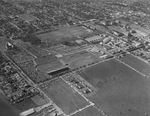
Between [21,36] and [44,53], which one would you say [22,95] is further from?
[21,36]

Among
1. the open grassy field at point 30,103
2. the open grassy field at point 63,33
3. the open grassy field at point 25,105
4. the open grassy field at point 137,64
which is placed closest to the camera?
the open grassy field at point 25,105

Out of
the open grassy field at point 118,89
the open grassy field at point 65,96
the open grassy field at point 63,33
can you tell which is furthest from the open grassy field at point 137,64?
the open grassy field at point 65,96

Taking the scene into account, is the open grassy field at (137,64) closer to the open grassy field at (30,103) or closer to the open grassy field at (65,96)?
the open grassy field at (65,96)

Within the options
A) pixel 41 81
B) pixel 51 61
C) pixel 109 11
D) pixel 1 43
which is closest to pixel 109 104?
pixel 41 81

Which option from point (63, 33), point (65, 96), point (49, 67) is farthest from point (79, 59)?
point (63, 33)

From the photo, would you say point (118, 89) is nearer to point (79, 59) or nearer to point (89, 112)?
point (89, 112)

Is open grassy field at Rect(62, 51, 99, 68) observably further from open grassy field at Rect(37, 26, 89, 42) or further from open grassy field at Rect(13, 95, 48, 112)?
open grassy field at Rect(13, 95, 48, 112)

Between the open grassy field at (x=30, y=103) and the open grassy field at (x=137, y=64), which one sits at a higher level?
the open grassy field at (x=30, y=103)
